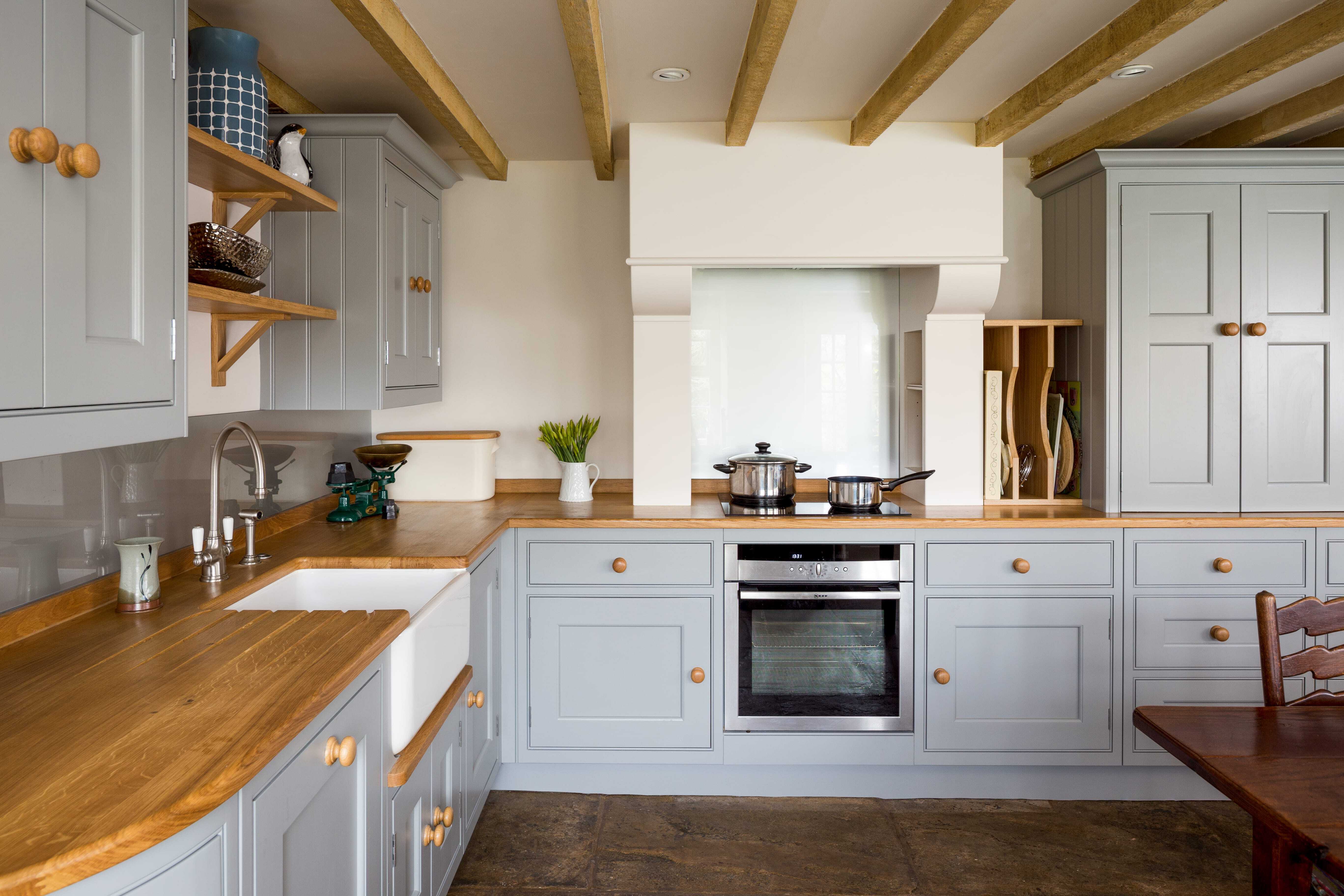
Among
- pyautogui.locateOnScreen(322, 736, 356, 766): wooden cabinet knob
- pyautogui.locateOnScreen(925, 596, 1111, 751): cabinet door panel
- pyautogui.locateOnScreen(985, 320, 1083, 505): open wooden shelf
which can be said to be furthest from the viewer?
pyautogui.locateOnScreen(985, 320, 1083, 505): open wooden shelf

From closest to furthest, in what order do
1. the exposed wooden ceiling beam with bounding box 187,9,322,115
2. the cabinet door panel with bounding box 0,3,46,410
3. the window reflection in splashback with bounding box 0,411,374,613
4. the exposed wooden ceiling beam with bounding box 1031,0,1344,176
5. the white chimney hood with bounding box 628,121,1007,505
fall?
the cabinet door panel with bounding box 0,3,46,410 < the window reflection in splashback with bounding box 0,411,374,613 < the exposed wooden ceiling beam with bounding box 1031,0,1344,176 < the exposed wooden ceiling beam with bounding box 187,9,322,115 < the white chimney hood with bounding box 628,121,1007,505

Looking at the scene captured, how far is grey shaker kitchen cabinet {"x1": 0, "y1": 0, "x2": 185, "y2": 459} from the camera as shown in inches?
45.4

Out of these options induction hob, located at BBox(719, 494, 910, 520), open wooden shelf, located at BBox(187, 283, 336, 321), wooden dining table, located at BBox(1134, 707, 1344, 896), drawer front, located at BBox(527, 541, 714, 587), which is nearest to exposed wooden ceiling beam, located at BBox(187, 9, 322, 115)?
open wooden shelf, located at BBox(187, 283, 336, 321)

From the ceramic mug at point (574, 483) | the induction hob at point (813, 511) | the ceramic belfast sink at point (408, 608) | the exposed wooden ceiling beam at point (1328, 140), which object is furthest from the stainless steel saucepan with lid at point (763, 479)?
the exposed wooden ceiling beam at point (1328, 140)

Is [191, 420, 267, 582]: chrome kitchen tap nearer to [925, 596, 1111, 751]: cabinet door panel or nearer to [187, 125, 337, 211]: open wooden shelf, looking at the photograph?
[187, 125, 337, 211]: open wooden shelf

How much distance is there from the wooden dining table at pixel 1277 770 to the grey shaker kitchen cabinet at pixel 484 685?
5.51ft

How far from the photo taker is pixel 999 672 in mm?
2912

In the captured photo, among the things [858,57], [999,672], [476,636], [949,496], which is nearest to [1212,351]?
[949,496]

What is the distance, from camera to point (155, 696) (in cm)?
132

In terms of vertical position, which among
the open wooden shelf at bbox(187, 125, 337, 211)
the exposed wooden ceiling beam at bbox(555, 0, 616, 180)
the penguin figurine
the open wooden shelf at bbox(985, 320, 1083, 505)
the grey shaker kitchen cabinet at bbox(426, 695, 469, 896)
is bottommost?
the grey shaker kitchen cabinet at bbox(426, 695, 469, 896)

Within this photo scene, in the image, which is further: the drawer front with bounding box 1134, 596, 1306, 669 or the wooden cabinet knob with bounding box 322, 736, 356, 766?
the drawer front with bounding box 1134, 596, 1306, 669

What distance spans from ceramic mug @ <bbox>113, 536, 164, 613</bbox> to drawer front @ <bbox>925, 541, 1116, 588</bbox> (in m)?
2.23

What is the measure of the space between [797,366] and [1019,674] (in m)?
1.42

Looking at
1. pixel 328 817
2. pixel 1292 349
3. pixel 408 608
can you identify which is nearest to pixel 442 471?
pixel 408 608
